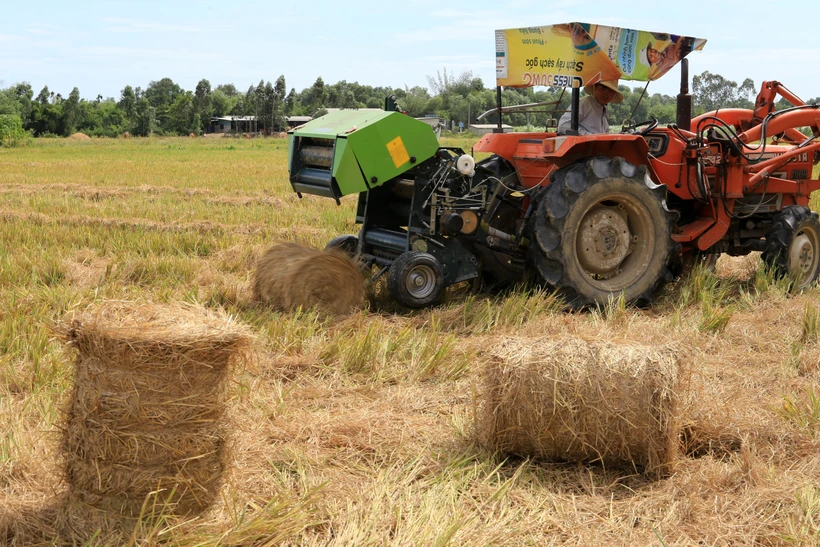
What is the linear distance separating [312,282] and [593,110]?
8.48 ft

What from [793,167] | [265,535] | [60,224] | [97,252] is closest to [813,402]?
[265,535]

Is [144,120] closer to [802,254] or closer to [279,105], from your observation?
[279,105]

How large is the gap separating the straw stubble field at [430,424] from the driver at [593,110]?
146 centimetres

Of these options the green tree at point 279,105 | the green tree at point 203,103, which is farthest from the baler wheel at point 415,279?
the green tree at point 203,103

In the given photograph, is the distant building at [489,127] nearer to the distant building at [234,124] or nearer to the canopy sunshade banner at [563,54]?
the canopy sunshade banner at [563,54]

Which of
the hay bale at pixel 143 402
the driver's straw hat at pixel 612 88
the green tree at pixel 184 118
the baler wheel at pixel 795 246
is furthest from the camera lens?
the green tree at pixel 184 118

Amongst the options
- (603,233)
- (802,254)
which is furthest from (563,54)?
(802,254)

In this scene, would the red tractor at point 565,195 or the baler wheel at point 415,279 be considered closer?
the baler wheel at point 415,279

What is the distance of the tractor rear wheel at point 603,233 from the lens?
249 inches

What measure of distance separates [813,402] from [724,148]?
11.9 ft

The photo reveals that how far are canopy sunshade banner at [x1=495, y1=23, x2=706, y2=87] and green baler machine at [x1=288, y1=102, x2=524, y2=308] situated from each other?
0.76 meters

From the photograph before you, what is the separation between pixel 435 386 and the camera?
4809 millimetres

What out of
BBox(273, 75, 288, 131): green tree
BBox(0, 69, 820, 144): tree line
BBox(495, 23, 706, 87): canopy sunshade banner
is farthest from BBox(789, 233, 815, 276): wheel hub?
BBox(273, 75, 288, 131): green tree

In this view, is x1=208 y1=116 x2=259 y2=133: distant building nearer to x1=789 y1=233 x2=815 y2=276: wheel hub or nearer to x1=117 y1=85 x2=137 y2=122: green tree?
x1=117 y1=85 x2=137 y2=122: green tree
